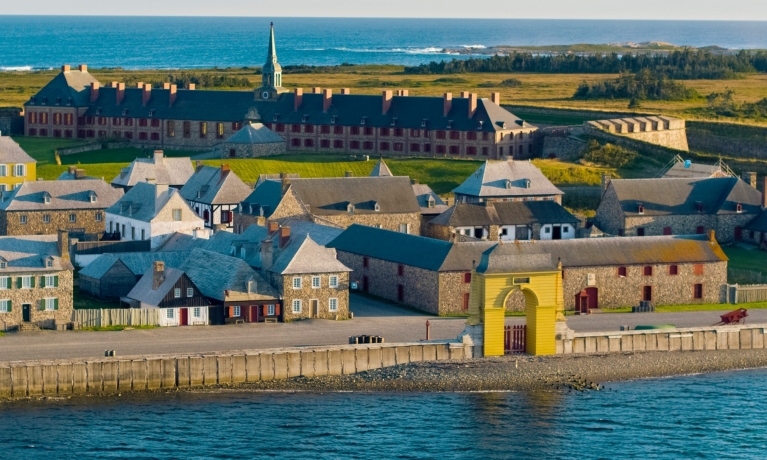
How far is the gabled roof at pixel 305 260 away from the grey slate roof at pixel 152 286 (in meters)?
4.81

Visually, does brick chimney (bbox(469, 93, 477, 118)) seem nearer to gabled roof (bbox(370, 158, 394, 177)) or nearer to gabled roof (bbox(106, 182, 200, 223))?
gabled roof (bbox(370, 158, 394, 177))

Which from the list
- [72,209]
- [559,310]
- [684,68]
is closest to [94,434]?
[559,310]

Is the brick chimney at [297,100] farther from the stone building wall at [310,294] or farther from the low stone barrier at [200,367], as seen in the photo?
the low stone barrier at [200,367]

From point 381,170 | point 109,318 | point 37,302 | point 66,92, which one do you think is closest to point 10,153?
point 381,170

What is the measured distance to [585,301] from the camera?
7981cm

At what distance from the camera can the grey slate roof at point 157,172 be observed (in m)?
108

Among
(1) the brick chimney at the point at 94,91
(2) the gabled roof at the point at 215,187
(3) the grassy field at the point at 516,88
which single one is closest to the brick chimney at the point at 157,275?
(2) the gabled roof at the point at 215,187

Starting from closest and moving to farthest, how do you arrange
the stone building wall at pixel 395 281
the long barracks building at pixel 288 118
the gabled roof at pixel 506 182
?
the stone building wall at pixel 395 281
the gabled roof at pixel 506 182
the long barracks building at pixel 288 118

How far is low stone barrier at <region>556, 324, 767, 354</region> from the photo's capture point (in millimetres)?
69438

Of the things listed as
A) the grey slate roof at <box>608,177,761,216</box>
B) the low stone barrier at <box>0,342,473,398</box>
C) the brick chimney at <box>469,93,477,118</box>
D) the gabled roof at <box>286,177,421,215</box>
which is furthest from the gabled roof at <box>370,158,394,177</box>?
the low stone barrier at <box>0,342,473,398</box>

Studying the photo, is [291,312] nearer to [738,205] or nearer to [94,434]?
[94,434]

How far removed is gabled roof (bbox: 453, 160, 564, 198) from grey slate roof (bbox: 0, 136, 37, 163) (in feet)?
105

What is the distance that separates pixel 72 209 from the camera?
99.2 meters

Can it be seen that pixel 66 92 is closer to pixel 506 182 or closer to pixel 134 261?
pixel 506 182
